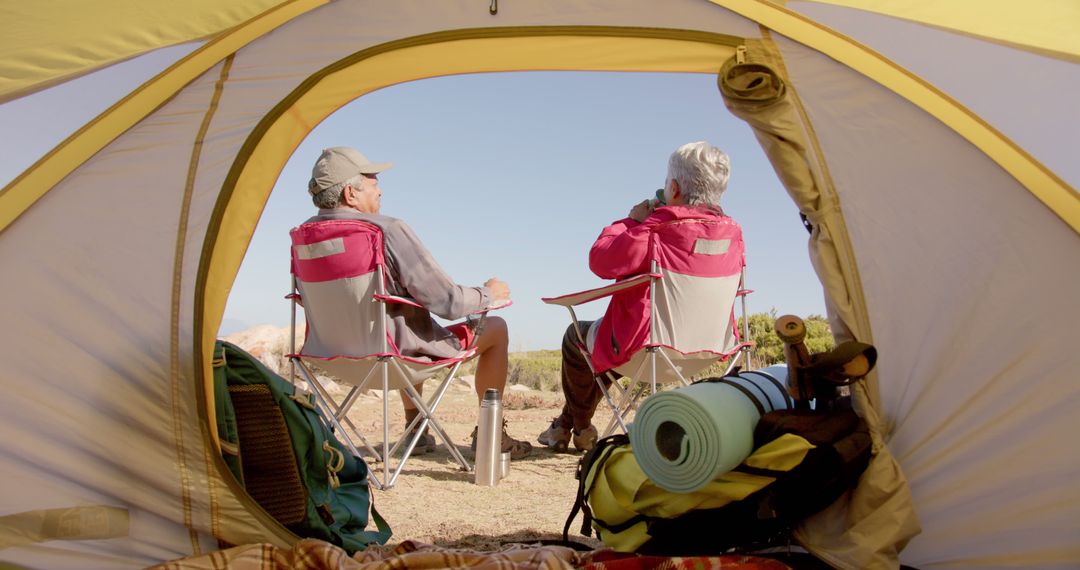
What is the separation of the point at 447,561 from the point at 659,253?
7.10ft

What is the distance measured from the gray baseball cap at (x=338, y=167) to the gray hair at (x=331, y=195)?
0.5 inches

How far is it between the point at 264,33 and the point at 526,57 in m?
0.83

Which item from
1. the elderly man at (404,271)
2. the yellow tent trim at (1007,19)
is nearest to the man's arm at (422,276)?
the elderly man at (404,271)

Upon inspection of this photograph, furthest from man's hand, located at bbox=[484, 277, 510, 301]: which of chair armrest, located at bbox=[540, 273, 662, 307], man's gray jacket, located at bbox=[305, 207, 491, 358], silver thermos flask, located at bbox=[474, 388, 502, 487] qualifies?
silver thermos flask, located at bbox=[474, 388, 502, 487]

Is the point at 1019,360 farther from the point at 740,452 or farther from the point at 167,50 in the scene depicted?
the point at 167,50

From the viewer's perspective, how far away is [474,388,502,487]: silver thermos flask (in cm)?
426

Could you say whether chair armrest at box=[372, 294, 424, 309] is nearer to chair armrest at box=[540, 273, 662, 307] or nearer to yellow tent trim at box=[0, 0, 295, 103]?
chair armrest at box=[540, 273, 662, 307]

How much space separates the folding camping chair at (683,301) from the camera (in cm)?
432

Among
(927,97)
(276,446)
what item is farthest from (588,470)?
(927,97)

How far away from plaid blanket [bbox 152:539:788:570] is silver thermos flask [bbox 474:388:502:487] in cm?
156

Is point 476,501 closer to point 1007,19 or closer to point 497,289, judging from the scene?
point 497,289

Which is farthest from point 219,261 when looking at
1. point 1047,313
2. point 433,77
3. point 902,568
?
point 1047,313

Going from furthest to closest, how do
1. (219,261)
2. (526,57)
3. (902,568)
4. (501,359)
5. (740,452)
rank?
(501,359) → (526,57) → (219,261) → (902,568) → (740,452)

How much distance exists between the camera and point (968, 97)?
2693 millimetres
